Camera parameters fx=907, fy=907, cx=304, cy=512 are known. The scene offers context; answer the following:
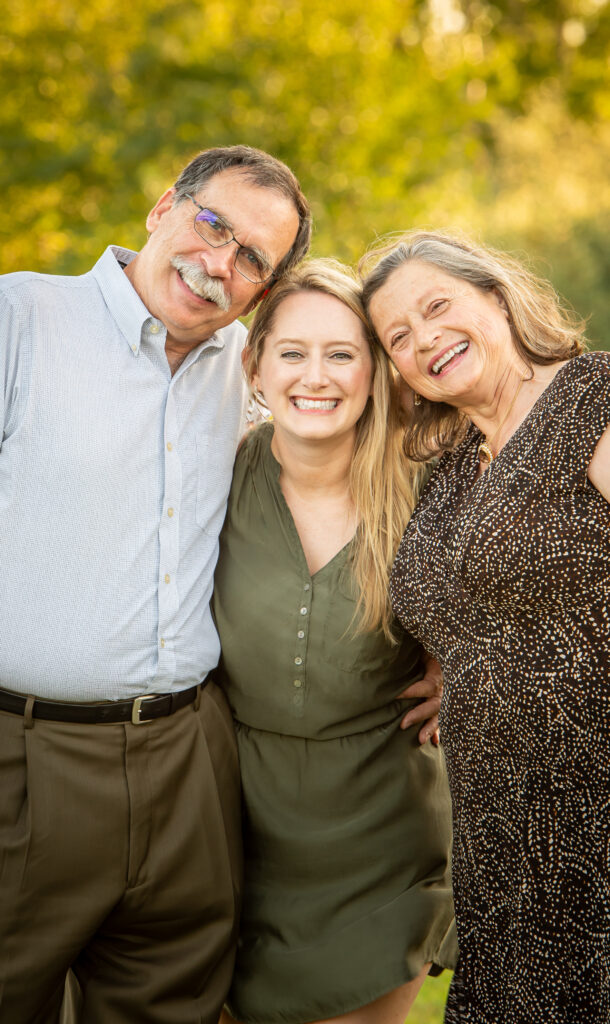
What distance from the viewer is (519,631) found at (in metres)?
2.30

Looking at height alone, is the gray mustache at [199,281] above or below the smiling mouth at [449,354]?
above

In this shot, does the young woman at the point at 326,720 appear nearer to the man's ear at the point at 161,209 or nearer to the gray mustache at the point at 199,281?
the gray mustache at the point at 199,281

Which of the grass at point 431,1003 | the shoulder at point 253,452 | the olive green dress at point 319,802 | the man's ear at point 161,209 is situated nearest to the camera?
the olive green dress at point 319,802

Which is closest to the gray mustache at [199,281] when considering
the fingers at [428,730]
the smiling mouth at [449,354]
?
the smiling mouth at [449,354]

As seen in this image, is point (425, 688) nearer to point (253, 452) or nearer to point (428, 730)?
point (428, 730)

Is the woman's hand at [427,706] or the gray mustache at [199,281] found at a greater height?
the gray mustache at [199,281]

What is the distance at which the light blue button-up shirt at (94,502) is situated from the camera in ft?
8.05

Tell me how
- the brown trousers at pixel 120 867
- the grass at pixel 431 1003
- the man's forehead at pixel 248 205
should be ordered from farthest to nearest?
the grass at pixel 431 1003 → the man's forehead at pixel 248 205 → the brown trousers at pixel 120 867

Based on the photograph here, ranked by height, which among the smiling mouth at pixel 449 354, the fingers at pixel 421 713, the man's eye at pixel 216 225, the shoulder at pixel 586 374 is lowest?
the fingers at pixel 421 713

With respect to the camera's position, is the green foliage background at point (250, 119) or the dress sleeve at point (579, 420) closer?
the dress sleeve at point (579, 420)

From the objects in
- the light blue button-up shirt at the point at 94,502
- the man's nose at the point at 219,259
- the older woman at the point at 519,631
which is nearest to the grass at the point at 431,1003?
the older woman at the point at 519,631

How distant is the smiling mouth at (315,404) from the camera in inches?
114

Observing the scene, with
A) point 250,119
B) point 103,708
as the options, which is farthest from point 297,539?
point 250,119

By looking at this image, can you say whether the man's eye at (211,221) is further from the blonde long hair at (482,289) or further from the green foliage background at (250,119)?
the green foliage background at (250,119)
